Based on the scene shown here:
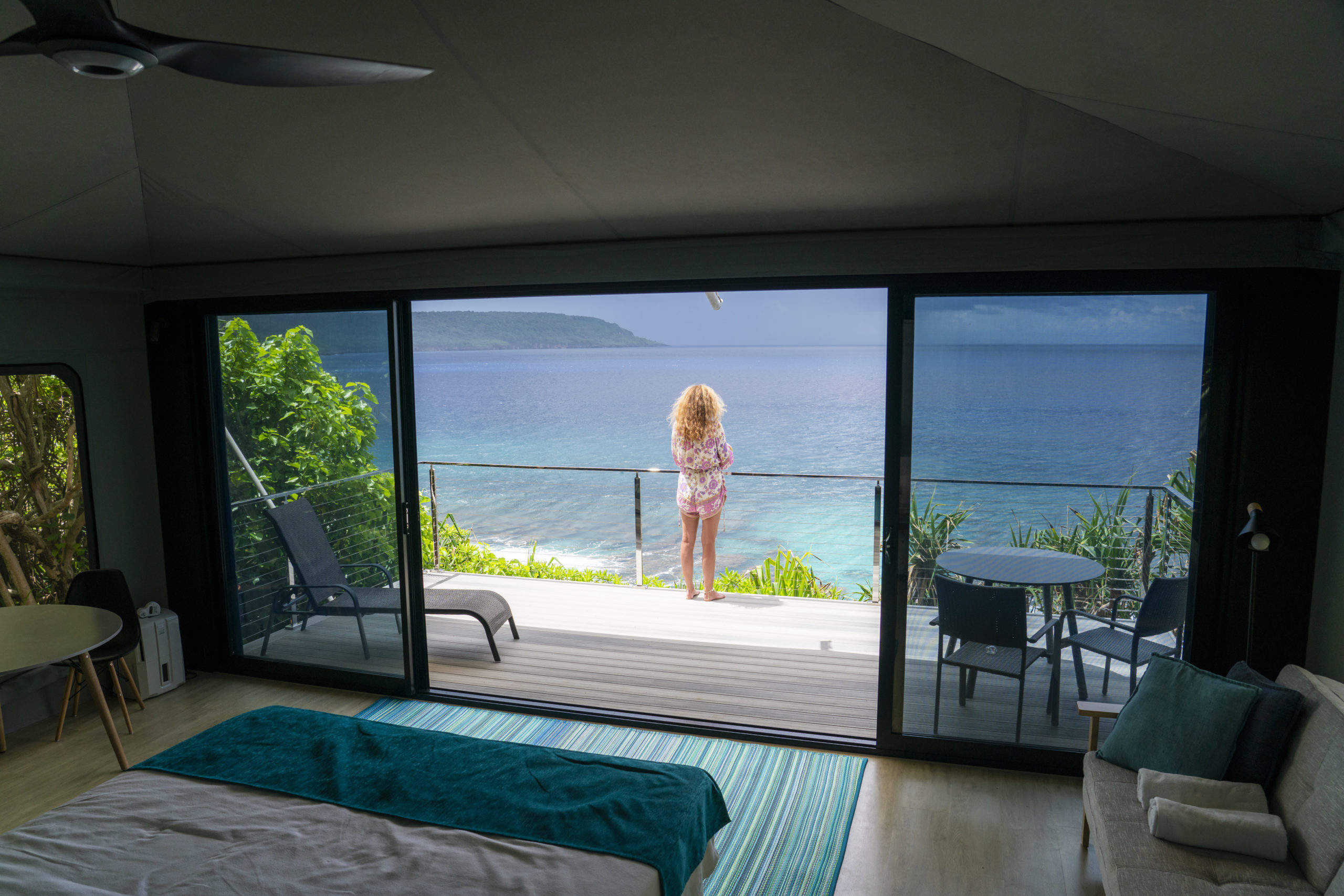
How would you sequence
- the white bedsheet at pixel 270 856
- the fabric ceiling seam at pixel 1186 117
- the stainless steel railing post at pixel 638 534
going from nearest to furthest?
1. the white bedsheet at pixel 270 856
2. the fabric ceiling seam at pixel 1186 117
3. the stainless steel railing post at pixel 638 534

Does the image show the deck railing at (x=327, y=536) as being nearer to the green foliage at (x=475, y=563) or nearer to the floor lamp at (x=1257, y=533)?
the green foliage at (x=475, y=563)

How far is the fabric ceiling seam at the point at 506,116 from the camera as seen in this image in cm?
243

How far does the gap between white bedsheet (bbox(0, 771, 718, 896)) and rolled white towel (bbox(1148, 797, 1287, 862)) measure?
4.55 ft

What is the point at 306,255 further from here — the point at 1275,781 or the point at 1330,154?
the point at 1275,781

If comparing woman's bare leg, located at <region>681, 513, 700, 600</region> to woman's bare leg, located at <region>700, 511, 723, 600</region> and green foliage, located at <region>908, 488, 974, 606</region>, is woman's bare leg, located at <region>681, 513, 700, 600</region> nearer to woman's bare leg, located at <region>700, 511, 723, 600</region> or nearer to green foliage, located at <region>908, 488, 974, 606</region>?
woman's bare leg, located at <region>700, 511, 723, 600</region>

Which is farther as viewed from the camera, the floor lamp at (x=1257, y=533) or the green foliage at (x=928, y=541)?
the green foliage at (x=928, y=541)

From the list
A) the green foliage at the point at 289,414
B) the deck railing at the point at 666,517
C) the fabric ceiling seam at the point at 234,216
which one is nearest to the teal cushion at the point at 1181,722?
the green foliage at the point at 289,414

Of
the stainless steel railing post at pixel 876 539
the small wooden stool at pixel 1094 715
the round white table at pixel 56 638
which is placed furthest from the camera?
the stainless steel railing post at pixel 876 539

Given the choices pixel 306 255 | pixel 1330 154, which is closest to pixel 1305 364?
pixel 1330 154

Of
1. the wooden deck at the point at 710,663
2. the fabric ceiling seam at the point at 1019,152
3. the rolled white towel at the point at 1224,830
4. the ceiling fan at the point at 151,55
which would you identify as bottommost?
the wooden deck at the point at 710,663

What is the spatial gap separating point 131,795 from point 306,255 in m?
2.81

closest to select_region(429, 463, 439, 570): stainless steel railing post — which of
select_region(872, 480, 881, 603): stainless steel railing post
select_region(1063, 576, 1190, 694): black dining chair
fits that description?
select_region(872, 480, 881, 603): stainless steel railing post

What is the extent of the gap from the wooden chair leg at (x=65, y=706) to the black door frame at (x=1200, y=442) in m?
1.29

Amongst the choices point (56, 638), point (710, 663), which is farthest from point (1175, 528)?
point (56, 638)
